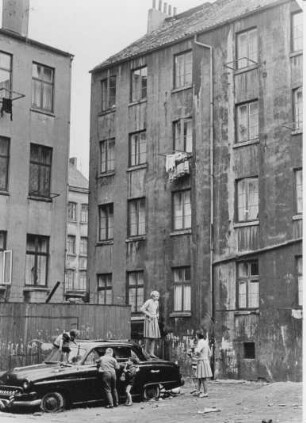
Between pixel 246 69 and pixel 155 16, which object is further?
pixel 155 16

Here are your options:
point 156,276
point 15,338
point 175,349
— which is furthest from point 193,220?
point 15,338

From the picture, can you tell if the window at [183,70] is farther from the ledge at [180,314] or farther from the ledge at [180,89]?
the ledge at [180,314]

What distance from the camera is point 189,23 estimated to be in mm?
35250

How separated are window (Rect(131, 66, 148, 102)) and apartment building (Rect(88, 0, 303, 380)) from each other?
0.20 ft

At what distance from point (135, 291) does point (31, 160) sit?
7064 mm

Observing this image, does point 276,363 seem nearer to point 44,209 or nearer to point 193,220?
point 193,220

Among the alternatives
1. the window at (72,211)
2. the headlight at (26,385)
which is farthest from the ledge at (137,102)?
the window at (72,211)

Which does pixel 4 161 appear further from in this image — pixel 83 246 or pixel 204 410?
pixel 83 246

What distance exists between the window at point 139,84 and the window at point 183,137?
2.91 metres

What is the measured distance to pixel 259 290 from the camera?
27406 millimetres

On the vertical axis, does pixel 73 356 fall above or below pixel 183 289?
below

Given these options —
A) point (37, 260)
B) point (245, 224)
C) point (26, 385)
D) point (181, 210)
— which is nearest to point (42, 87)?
point (37, 260)

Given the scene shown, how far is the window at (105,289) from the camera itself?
33638 mm

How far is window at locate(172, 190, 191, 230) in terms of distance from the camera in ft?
102
